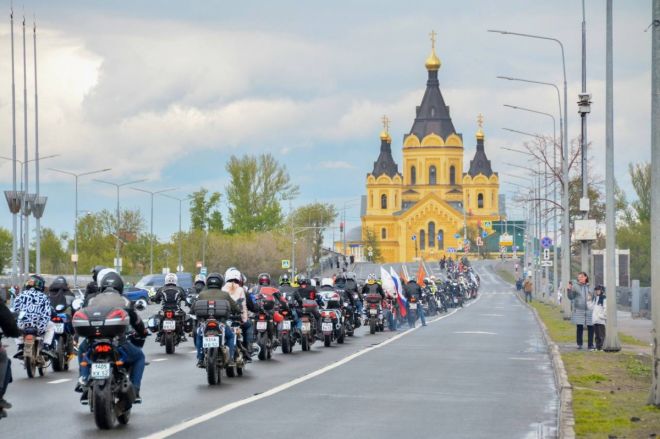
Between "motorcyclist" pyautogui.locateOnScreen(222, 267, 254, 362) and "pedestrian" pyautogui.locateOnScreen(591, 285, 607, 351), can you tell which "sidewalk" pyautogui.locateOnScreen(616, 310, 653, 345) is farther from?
"motorcyclist" pyautogui.locateOnScreen(222, 267, 254, 362)

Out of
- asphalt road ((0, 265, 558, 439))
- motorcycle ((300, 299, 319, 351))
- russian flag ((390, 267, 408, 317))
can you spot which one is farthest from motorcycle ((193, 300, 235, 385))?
russian flag ((390, 267, 408, 317))

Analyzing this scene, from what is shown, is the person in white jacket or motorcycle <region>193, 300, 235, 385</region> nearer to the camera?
motorcycle <region>193, 300, 235, 385</region>

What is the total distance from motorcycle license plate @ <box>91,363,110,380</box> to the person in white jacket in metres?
18.8

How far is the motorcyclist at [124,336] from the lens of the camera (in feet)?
50.8

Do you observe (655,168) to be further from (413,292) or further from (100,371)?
(413,292)

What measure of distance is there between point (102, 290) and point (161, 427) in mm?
1830

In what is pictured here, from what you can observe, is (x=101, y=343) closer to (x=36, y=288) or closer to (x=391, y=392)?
(x=391, y=392)

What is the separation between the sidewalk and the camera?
1669 inches

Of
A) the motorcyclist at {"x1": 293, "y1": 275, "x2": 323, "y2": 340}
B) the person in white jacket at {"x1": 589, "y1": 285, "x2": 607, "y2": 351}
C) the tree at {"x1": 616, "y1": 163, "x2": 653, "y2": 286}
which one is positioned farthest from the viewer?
the tree at {"x1": 616, "y1": 163, "x2": 653, "y2": 286}

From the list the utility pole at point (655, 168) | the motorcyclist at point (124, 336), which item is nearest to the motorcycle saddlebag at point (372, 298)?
the utility pole at point (655, 168)

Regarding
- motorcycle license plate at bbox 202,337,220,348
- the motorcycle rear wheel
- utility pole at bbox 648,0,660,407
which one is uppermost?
utility pole at bbox 648,0,660,407

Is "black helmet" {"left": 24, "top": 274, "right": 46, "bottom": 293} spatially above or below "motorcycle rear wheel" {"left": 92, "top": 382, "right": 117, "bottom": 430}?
above

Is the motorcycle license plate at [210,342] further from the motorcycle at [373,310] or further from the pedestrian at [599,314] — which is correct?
the motorcycle at [373,310]

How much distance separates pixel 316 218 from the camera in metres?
182
